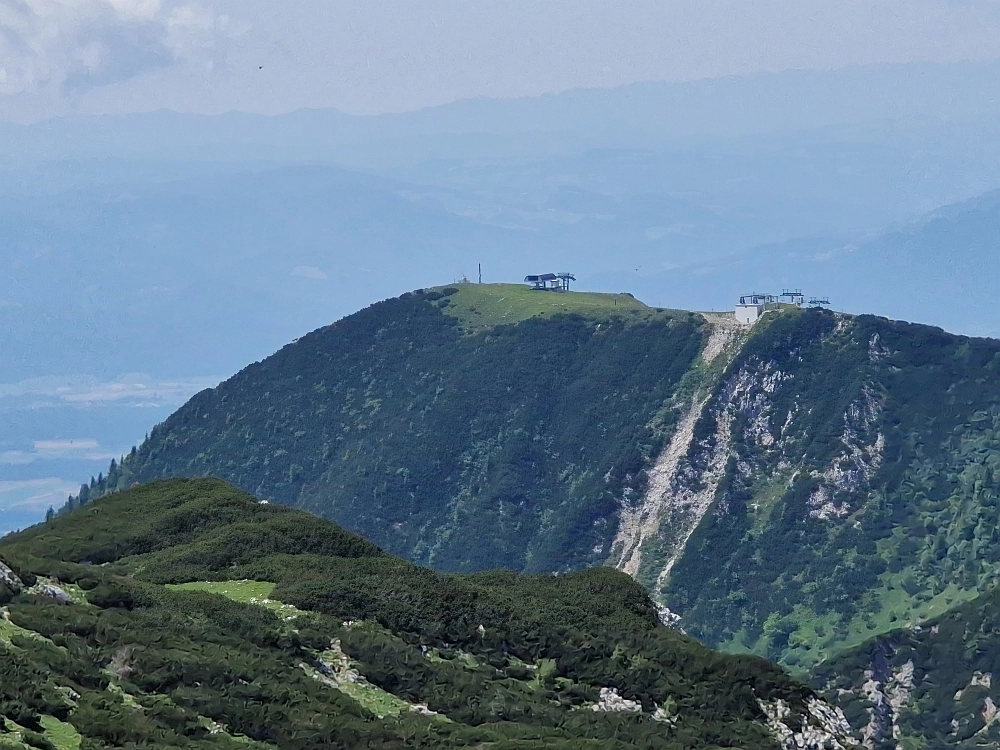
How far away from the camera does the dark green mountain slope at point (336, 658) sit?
45062mm

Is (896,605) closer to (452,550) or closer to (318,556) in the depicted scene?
(452,550)

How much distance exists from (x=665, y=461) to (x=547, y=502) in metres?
13.6

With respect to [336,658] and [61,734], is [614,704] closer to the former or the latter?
[336,658]

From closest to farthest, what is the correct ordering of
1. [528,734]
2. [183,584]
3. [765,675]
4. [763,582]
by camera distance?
[528,734]
[765,675]
[183,584]
[763,582]

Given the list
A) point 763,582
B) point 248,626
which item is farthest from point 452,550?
point 248,626

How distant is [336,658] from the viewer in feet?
178

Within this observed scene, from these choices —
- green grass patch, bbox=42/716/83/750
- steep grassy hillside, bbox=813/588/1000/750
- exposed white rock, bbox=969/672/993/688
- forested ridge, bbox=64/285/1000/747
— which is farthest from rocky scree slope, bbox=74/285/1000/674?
green grass patch, bbox=42/716/83/750

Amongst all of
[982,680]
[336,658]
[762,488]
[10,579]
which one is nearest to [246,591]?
[336,658]

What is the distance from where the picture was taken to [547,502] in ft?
634

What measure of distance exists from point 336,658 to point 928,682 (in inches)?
3644

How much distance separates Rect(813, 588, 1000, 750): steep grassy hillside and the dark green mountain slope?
65.5 m

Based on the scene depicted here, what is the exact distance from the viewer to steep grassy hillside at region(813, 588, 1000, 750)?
426 ft

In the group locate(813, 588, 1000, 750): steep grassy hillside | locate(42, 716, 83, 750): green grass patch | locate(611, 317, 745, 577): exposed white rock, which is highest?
locate(611, 317, 745, 577): exposed white rock

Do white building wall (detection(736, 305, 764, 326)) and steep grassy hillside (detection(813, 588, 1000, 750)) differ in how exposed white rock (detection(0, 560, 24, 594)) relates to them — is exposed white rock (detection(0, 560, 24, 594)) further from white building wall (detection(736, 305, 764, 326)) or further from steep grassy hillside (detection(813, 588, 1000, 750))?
white building wall (detection(736, 305, 764, 326))
